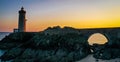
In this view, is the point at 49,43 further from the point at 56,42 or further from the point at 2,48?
the point at 2,48

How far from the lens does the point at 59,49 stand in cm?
4075

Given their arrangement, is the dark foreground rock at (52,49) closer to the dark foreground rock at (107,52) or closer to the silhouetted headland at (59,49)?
the silhouetted headland at (59,49)

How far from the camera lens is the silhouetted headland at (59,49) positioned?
38188 mm

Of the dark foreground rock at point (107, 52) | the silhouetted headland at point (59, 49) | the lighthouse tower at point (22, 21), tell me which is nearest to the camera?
the silhouetted headland at point (59, 49)

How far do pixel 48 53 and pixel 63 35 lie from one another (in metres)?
7.83

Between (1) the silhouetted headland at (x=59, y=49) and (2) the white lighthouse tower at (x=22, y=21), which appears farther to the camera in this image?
(2) the white lighthouse tower at (x=22, y=21)

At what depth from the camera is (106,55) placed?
39688 mm

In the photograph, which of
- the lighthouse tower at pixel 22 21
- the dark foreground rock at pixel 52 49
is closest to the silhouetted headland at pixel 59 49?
the dark foreground rock at pixel 52 49

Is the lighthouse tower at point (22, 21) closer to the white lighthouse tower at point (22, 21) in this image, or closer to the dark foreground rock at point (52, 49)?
the white lighthouse tower at point (22, 21)

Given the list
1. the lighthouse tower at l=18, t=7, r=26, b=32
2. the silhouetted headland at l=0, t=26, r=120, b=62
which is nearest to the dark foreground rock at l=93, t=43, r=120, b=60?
the silhouetted headland at l=0, t=26, r=120, b=62

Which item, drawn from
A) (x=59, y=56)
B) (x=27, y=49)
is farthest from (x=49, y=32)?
(x=59, y=56)

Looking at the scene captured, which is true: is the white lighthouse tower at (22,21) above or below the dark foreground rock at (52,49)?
above

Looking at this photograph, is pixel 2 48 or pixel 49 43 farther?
pixel 2 48

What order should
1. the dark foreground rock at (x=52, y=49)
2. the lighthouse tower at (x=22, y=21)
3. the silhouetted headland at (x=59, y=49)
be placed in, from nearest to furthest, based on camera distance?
the dark foreground rock at (x=52, y=49)
the silhouetted headland at (x=59, y=49)
the lighthouse tower at (x=22, y=21)
